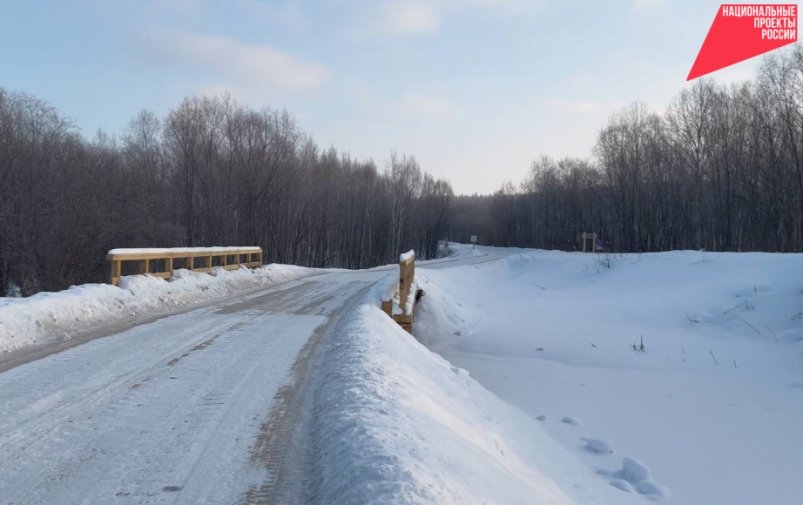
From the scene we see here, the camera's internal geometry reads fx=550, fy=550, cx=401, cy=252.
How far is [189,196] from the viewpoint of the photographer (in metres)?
41.6

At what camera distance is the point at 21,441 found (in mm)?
4273

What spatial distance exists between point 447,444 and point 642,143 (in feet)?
203

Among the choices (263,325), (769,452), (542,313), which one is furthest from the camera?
(542,313)

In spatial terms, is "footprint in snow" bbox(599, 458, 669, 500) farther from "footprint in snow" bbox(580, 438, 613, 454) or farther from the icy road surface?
the icy road surface

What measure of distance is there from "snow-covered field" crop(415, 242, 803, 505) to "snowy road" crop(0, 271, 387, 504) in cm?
330

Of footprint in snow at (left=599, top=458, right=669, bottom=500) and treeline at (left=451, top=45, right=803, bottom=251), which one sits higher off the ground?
treeline at (left=451, top=45, right=803, bottom=251)

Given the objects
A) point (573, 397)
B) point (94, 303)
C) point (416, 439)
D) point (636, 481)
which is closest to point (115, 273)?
point (94, 303)

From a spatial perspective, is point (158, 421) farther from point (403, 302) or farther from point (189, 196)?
point (189, 196)

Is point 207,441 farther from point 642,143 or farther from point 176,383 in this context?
point 642,143

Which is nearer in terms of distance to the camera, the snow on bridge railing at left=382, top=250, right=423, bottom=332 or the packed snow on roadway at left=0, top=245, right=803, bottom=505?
the packed snow on roadway at left=0, top=245, right=803, bottom=505

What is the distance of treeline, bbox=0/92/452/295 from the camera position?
24.6 m

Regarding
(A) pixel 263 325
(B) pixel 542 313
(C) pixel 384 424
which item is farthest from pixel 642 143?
(C) pixel 384 424

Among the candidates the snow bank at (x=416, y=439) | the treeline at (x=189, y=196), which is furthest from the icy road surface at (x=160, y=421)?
the treeline at (x=189, y=196)

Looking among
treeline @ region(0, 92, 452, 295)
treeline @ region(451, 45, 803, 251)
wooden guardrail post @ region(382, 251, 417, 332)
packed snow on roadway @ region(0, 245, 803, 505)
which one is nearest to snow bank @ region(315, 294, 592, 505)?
packed snow on roadway @ region(0, 245, 803, 505)
